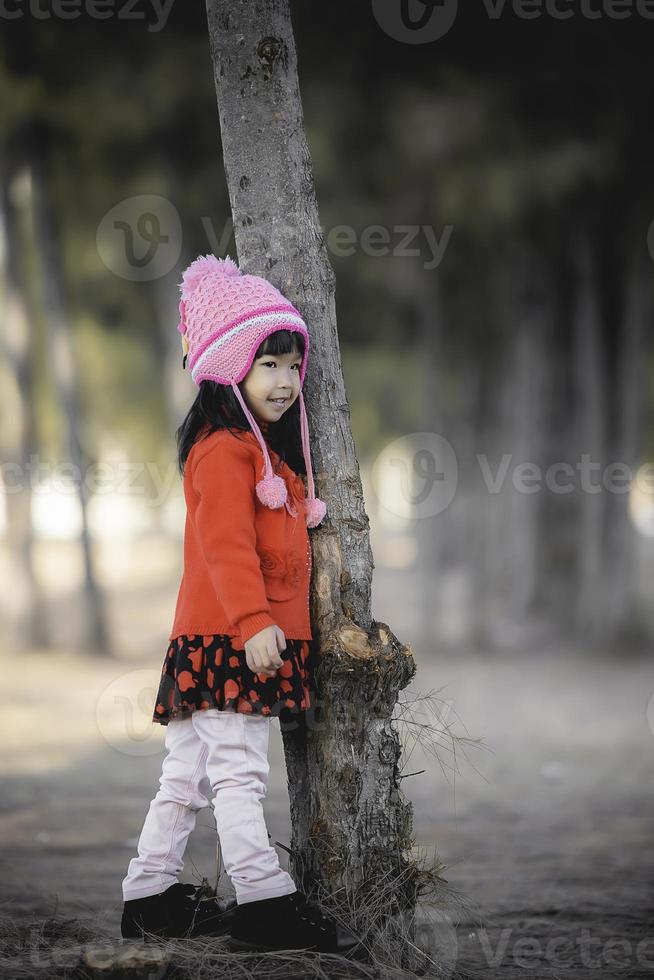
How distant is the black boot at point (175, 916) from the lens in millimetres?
3109

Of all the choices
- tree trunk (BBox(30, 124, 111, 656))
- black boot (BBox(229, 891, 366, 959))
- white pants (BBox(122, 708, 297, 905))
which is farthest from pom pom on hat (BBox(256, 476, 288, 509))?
tree trunk (BBox(30, 124, 111, 656))

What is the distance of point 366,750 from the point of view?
3.21 metres

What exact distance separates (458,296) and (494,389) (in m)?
2.06

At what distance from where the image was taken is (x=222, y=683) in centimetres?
304

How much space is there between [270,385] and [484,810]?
12.5 feet

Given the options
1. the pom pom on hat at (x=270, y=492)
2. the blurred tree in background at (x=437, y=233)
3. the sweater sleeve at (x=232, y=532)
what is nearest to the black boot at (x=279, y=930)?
the sweater sleeve at (x=232, y=532)

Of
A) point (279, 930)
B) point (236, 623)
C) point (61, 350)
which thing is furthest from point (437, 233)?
point (279, 930)

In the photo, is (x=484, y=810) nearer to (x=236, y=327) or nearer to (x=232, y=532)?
(x=232, y=532)

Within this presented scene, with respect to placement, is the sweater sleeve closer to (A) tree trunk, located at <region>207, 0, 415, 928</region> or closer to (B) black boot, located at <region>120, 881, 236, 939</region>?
(A) tree trunk, located at <region>207, 0, 415, 928</region>

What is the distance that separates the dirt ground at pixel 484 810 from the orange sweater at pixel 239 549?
0.72 metres

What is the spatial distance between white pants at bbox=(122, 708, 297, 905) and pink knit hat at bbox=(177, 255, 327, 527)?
0.65 m

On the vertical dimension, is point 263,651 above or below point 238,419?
below

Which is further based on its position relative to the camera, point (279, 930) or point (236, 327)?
point (236, 327)

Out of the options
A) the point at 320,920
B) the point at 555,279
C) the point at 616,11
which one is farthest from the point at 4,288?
the point at 320,920
